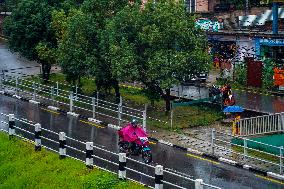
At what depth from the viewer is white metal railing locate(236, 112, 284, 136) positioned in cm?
2295

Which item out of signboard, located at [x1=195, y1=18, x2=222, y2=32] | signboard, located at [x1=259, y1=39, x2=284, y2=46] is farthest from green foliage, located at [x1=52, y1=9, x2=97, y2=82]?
signboard, located at [x1=195, y1=18, x2=222, y2=32]

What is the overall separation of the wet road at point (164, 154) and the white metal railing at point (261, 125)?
113 inches

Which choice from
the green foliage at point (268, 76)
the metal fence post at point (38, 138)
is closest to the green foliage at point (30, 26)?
the green foliage at point (268, 76)

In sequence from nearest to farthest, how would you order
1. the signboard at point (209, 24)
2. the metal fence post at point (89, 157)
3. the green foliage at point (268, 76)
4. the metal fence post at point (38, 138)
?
the metal fence post at point (89, 157)
the metal fence post at point (38, 138)
the green foliage at point (268, 76)
the signboard at point (209, 24)

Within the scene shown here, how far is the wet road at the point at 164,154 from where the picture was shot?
1834 cm

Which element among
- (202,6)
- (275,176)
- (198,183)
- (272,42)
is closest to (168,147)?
(275,176)

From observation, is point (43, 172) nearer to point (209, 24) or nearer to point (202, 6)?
point (209, 24)

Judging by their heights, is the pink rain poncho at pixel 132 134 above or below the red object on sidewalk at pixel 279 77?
below

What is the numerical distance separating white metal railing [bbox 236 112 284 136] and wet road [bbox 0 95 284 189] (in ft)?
9.40

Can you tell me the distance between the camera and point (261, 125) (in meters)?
23.1

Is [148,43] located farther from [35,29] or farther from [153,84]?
[35,29]

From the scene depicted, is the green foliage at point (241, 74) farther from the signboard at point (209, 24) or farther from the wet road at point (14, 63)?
the wet road at point (14, 63)

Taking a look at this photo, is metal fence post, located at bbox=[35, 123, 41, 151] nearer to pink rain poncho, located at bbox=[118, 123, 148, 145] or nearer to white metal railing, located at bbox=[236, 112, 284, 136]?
pink rain poncho, located at bbox=[118, 123, 148, 145]

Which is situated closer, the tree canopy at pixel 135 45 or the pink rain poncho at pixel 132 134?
the pink rain poncho at pixel 132 134
